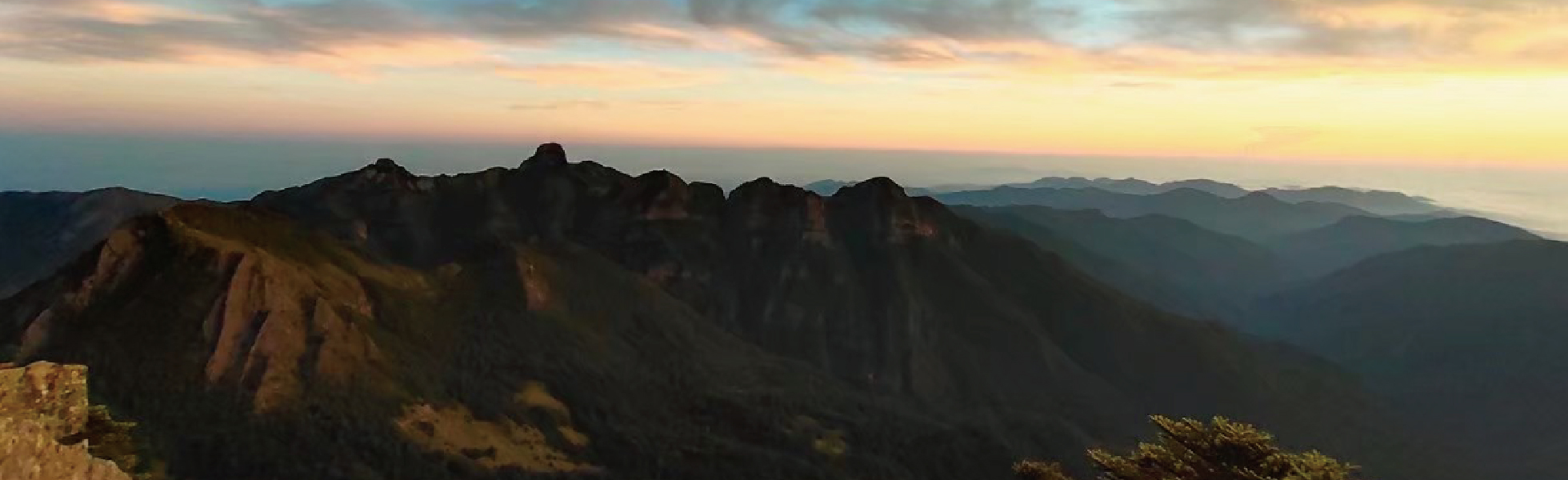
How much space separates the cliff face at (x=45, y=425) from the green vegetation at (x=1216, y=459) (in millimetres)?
39030

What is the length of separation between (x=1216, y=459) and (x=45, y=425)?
1800 inches

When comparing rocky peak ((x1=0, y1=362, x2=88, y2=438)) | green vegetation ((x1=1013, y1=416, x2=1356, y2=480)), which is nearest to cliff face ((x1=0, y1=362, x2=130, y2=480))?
rocky peak ((x1=0, y1=362, x2=88, y2=438))

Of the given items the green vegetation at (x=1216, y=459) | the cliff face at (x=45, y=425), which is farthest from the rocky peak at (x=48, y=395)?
the green vegetation at (x=1216, y=459)

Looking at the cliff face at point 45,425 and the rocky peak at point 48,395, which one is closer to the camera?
the cliff face at point 45,425

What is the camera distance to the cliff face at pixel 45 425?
1224 inches

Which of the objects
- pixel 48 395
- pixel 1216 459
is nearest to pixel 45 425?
pixel 48 395

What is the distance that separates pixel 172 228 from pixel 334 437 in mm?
56162

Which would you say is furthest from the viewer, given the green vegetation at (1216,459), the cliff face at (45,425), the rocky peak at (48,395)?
the rocky peak at (48,395)

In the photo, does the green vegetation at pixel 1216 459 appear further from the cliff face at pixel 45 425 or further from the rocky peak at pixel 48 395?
the rocky peak at pixel 48 395

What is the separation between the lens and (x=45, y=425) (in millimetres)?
33531

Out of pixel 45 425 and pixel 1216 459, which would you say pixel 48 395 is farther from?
pixel 1216 459

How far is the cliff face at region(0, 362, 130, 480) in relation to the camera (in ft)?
102

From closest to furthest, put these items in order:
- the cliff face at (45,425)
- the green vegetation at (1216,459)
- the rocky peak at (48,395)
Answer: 1. the cliff face at (45,425)
2. the green vegetation at (1216,459)
3. the rocky peak at (48,395)

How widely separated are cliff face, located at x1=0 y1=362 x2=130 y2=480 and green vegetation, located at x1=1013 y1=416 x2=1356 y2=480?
39.0m
